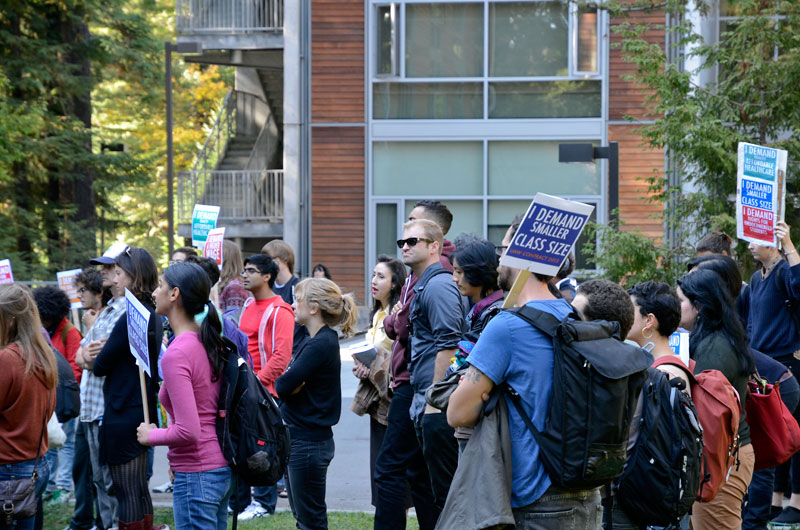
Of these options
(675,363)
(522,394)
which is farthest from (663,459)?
(522,394)

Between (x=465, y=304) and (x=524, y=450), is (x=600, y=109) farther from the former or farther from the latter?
(x=524, y=450)

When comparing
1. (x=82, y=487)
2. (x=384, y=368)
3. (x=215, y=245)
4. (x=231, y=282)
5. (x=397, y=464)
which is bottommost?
(x=82, y=487)

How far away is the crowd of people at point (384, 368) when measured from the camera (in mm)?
4031

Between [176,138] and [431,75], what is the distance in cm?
2089

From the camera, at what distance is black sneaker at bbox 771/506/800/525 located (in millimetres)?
7680

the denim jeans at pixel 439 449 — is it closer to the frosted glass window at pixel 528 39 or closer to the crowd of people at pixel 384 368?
the crowd of people at pixel 384 368

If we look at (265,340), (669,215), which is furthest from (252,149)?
(265,340)

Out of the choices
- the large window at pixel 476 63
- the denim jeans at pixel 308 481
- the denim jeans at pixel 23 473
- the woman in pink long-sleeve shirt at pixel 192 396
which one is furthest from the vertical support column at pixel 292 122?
the woman in pink long-sleeve shirt at pixel 192 396

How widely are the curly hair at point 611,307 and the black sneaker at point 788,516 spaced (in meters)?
4.12

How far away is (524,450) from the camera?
390cm

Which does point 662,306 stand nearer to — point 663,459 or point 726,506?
point 663,459

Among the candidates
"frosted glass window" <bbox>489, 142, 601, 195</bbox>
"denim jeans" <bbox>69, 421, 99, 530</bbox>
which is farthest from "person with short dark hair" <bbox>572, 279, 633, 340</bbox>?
"frosted glass window" <bbox>489, 142, 601, 195</bbox>

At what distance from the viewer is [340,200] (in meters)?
20.9

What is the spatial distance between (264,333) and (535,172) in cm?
1334
